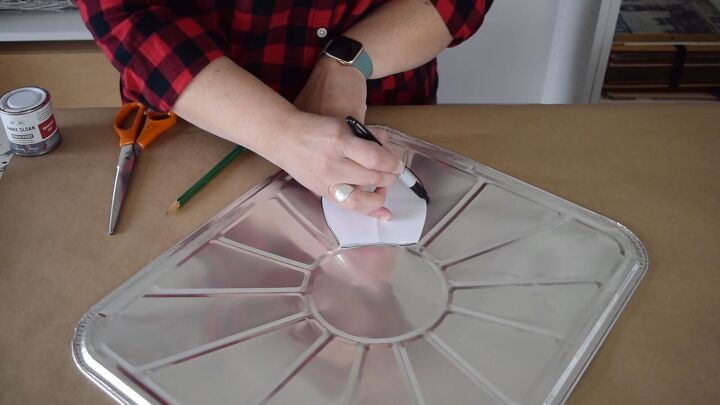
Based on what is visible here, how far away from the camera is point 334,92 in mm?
861

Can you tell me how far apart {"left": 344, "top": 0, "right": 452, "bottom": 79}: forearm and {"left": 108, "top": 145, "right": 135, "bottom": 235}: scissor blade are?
31 centimetres

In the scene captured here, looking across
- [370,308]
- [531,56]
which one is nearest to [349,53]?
[370,308]

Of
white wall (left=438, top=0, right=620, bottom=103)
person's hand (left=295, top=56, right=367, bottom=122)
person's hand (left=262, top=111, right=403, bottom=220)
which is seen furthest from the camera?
white wall (left=438, top=0, right=620, bottom=103)

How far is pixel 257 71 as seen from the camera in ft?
3.08

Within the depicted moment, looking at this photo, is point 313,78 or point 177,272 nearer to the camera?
point 177,272

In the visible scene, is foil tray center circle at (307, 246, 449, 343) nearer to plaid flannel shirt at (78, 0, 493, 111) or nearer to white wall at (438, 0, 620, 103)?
plaid flannel shirt at (78, 0, 493, 111)

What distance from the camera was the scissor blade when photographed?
757 mm

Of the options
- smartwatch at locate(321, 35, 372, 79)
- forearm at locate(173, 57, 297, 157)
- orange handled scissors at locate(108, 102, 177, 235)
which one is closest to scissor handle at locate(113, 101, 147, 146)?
orange handled scissors at locate(108, 102, 177, 235)

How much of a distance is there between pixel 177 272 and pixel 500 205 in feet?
1.13

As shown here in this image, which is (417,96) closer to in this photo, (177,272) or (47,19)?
(177,272)

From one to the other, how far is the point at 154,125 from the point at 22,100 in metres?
0.15

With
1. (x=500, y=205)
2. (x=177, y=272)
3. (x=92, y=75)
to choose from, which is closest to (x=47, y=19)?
(x=92, y=75)

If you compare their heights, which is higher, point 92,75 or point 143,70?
point 143,70

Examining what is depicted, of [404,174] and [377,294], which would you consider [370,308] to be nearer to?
[377,294]
